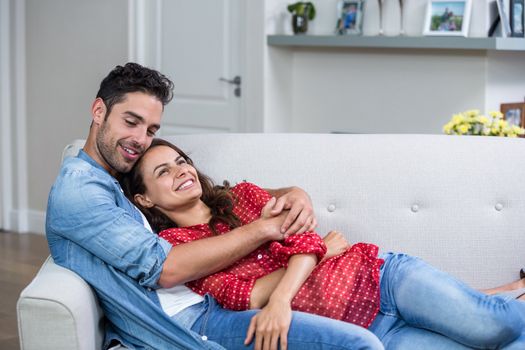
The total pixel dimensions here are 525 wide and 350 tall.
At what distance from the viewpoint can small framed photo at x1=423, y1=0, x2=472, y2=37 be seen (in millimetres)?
4316

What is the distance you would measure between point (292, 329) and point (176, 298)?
35 centimetres

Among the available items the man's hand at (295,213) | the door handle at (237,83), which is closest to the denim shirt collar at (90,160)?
the man's hand at (295,213)

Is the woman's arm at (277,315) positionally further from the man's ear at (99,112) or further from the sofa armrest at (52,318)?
the man's ear at (99,112)

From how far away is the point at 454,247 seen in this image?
2539 mm

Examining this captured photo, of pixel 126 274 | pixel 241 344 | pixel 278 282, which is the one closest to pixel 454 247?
pixel 278 282

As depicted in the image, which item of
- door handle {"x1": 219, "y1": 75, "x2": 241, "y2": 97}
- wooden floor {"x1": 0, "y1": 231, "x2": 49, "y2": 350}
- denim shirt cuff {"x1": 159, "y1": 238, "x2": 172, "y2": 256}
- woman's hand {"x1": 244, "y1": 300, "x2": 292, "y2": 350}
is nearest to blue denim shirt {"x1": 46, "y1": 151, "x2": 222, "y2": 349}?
denim shirt cuff {"x1": 159, "y1": 238, "x2": 172, "y2": 256}

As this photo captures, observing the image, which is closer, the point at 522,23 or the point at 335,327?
the point at 335,327

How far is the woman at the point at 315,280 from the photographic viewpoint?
2.11 m

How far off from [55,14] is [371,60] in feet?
6.84

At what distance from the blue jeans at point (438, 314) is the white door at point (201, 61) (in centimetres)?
287

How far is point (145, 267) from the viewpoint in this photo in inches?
82.5

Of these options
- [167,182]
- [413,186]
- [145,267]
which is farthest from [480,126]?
[145,267]

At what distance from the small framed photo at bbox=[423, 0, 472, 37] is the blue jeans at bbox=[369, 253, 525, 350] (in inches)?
90.4

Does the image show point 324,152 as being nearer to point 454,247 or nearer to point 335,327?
point 454,247
